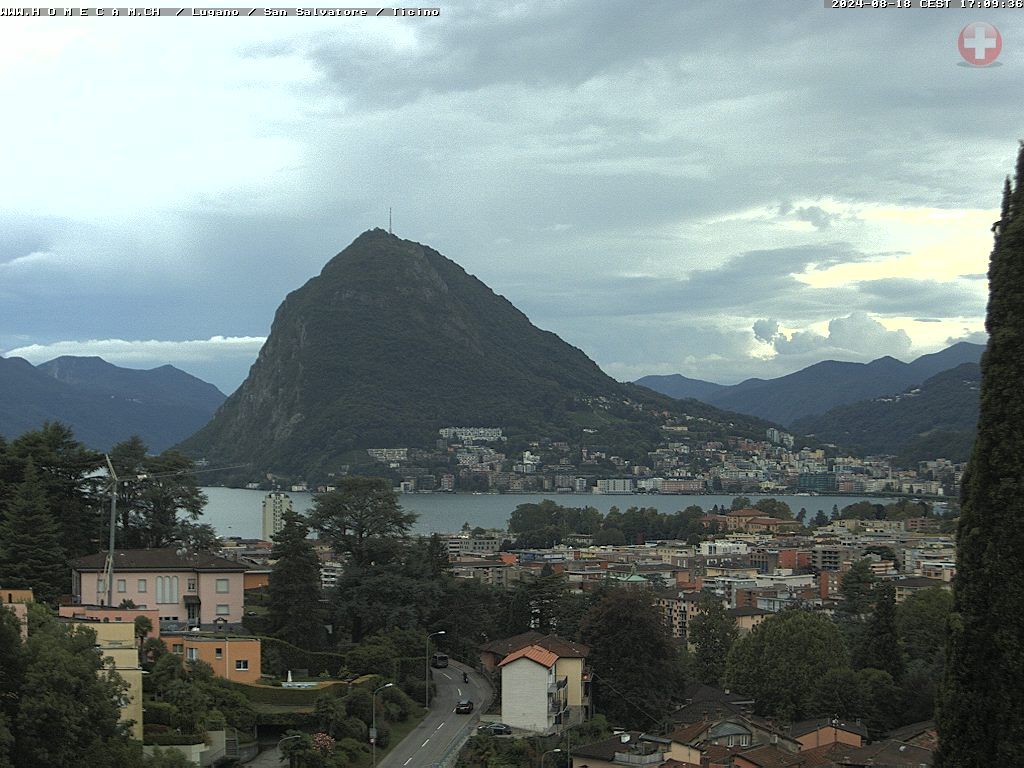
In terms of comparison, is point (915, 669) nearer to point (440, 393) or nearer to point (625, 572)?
point (625, 572)

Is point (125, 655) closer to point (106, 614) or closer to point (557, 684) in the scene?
point (106, 614)

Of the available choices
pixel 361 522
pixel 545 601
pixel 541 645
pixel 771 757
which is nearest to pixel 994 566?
pixel 771 757

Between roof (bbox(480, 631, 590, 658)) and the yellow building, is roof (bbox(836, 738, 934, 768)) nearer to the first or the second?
roof (bbox(480, 631, 590, 658))

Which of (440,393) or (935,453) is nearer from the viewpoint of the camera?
(935,453)

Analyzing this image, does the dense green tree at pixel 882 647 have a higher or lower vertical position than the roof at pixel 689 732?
higher

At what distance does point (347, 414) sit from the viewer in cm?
17675

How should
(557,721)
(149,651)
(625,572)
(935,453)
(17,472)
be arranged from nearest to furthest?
(149,651) < (557,721) < (17,472) < (625,572) < (935,453)

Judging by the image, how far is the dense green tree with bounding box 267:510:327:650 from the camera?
77.7 feet

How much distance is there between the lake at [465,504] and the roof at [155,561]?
62076 millimetres

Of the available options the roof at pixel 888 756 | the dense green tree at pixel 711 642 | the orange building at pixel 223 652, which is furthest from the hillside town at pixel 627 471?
the roof at pixel 888 756

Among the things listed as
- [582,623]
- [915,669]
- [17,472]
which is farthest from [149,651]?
[915,669]

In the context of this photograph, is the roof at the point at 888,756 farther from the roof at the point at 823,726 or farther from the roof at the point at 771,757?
the roof at the point at 823,726

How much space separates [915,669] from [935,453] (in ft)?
506

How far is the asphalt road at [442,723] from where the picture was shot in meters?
19.2
